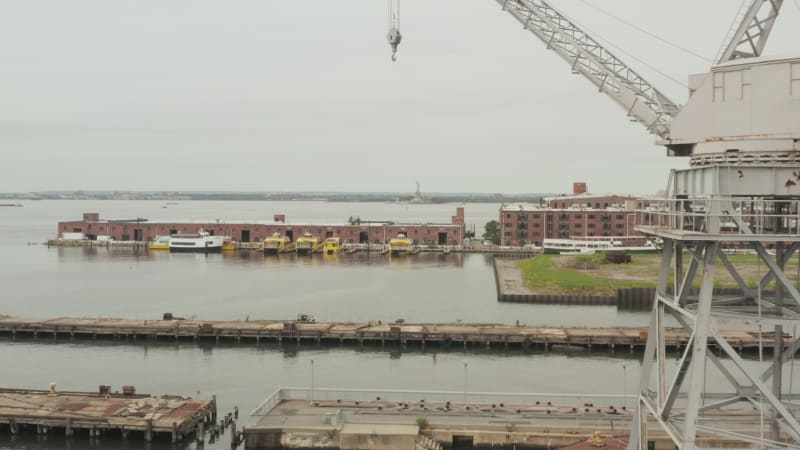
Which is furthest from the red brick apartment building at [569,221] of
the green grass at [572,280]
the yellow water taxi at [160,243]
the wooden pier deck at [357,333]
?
the wooden pier deck at [357,333]

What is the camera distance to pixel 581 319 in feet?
172

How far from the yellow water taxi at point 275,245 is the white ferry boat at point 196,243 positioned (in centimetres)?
729

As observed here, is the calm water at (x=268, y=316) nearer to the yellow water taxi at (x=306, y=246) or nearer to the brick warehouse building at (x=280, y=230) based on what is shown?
the yellow water taxi at (x=306, y=246)

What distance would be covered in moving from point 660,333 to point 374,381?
72.1ft

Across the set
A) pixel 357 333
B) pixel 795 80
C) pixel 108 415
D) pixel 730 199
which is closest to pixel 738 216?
pixel 730 199

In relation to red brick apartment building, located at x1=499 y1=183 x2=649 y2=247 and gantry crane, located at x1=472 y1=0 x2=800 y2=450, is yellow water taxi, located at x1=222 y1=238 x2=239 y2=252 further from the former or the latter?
gantry crane, located at x1=472 y1=0 x2=800 y2=450

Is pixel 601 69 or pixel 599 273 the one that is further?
pixel 599 273

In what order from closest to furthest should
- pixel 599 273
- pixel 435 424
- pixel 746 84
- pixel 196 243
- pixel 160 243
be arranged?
pixel 746 84 → pixel 435 424 → pixel 599 273 → pixel 196 243 → pixel 160 243

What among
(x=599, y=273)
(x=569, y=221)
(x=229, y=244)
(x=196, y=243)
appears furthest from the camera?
(x=229, y=244)

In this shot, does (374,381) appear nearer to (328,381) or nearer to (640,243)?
(328,381)

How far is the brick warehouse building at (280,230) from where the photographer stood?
11350cm

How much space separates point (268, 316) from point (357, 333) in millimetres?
10555

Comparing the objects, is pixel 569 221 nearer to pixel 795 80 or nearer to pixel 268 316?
pixel 268 316

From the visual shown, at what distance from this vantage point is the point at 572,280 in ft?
219
